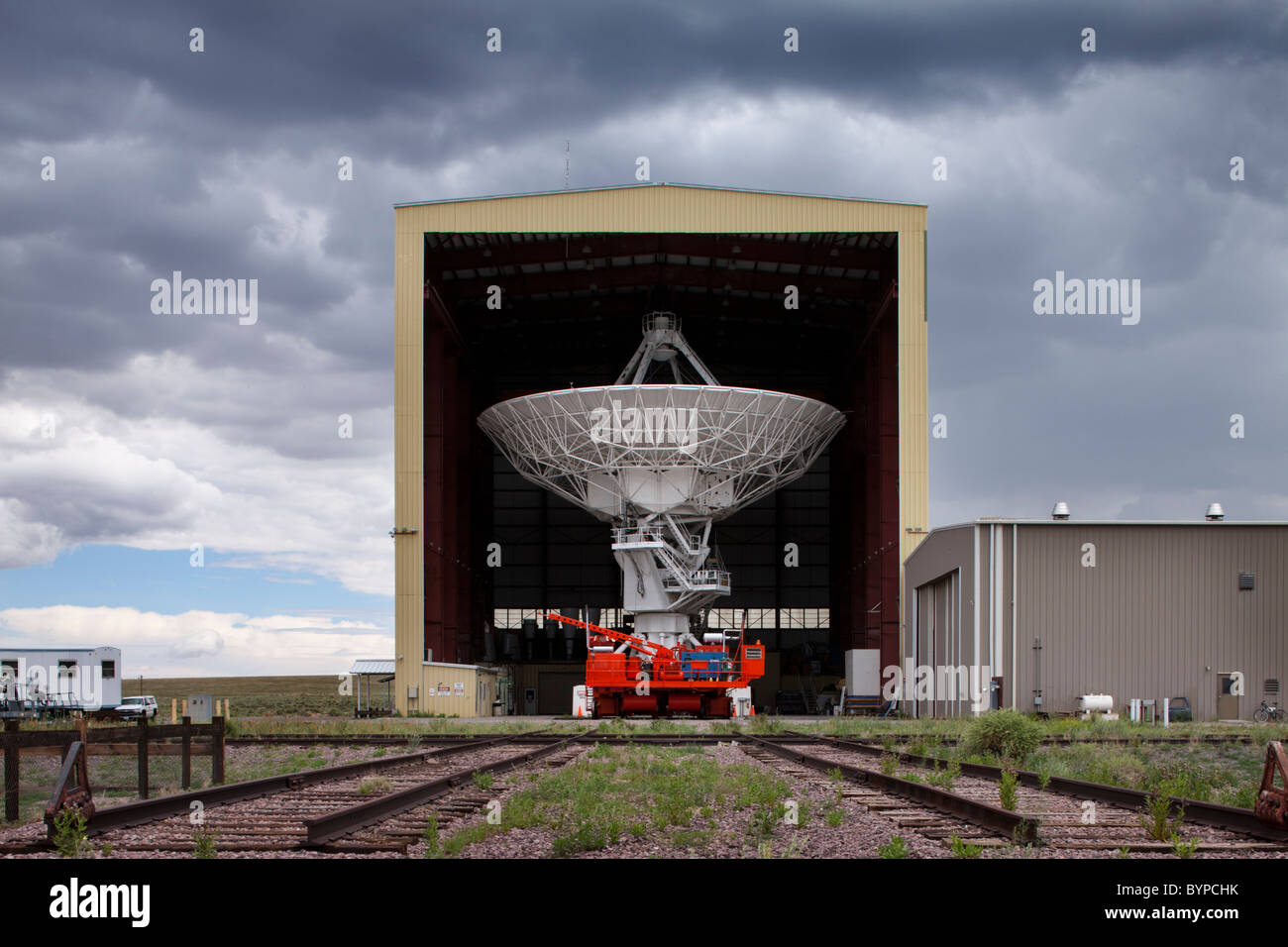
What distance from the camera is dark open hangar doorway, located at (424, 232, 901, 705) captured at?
42.2m

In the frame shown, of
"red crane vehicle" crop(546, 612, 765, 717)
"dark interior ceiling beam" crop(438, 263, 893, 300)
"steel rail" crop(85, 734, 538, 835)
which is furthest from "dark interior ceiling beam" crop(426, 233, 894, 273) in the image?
"steel rail" crop(85, 734, 538, 835)

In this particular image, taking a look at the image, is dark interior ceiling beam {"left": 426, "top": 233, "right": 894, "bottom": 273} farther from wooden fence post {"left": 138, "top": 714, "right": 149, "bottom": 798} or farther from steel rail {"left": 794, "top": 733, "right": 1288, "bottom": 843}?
wooden fence post {"left": 138, "top": 714, "right": 149, "bottom": 798}

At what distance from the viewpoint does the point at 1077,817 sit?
925cm

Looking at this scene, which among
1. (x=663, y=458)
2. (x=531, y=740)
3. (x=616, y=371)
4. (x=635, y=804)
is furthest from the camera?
(x=616, y=371)

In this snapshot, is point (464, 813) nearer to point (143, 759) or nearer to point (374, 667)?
point (143, 759)

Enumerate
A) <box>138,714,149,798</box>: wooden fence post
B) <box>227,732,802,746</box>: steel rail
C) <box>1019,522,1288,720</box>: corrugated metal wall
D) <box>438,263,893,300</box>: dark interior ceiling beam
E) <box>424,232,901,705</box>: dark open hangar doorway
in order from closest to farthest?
<box>138,714,149,798</box>: wooden fence post < <box>227,732,802,746</box>: steel rail < <box>1019,522,1288,720</box>: corrugated metal wall < <box>424,232,901,705</box>: dark open hangar doorway < <box>438,263,893,300</box>: dark interior ceiling beam

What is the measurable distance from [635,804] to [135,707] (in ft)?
129

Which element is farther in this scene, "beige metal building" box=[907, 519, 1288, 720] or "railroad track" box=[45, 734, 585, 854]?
"beige metal building" box=[907, 519, 1288, 720]

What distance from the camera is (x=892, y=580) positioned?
40844mm

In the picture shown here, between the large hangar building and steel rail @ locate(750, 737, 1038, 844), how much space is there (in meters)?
26.7

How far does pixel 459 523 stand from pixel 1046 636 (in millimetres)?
24344

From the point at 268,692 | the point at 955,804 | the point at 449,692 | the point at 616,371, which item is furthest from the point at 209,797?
the point at 268,692

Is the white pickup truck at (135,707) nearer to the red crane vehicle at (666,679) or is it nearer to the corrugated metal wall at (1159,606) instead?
the red crane vehicle at (666,679)
